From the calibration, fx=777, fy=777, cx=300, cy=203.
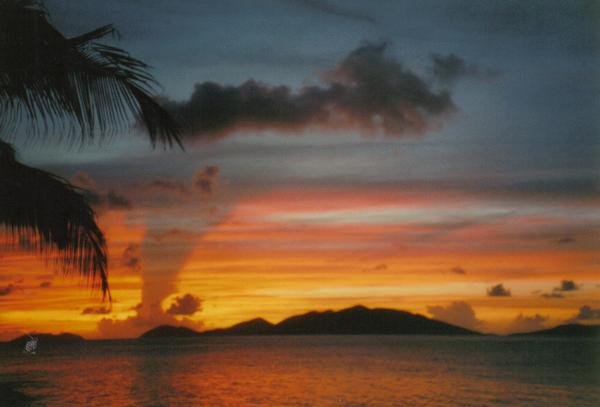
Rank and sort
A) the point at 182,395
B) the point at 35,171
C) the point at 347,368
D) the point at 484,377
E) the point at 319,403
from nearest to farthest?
the point at 35,171
the point at 319,403
the point at 182,395
the point at 484,377
the point at 347,368

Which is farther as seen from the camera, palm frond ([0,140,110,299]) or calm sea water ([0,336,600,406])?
calm sea water ([0,336,600,406])

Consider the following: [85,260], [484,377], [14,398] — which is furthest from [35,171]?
[484,377]

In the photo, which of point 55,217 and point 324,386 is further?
point 324,386

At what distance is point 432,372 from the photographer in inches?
1683

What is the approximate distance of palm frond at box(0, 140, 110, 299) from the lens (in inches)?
189

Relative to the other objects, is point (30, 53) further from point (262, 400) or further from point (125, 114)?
point (262, 400)

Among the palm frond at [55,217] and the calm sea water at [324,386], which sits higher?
the palm frond at [55,217]

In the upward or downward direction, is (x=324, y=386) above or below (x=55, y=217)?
below

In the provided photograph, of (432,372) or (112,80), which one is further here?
(432,372)

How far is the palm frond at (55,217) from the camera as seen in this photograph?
15.8 ft

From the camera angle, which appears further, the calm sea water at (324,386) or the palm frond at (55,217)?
the calm sea water at (324,386)

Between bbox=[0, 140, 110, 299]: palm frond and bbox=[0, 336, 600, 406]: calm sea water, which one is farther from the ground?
bbox=[0, 140, 110, 299]: palm frond

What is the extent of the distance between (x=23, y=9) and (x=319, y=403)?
25.1 m

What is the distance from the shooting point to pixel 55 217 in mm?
4996
